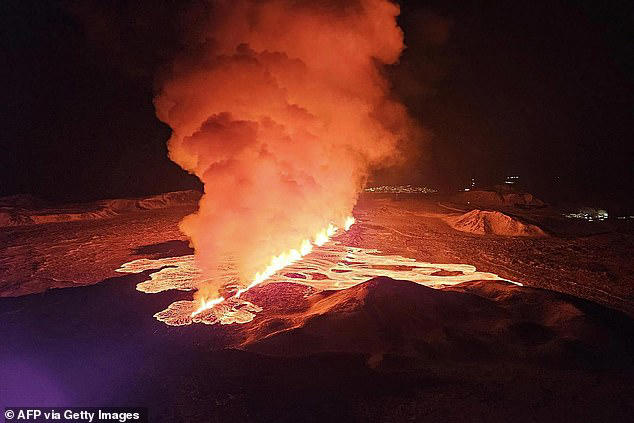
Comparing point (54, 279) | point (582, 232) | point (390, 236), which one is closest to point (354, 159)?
point (390, 236)

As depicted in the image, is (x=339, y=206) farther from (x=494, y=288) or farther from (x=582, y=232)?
(x=494, y=288)

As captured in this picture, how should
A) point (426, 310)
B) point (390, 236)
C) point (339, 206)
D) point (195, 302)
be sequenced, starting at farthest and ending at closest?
point (339, 206) < point (390, 236) < point (195, 302) < point (426, 310)

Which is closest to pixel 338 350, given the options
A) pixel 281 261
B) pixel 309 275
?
pixel 309 275

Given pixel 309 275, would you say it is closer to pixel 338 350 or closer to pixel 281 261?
pixel 281 261

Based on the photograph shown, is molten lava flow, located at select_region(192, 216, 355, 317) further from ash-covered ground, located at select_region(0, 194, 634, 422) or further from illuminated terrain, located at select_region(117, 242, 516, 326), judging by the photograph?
ash-covered ground, located at select_region(0, 194, 634, 422)

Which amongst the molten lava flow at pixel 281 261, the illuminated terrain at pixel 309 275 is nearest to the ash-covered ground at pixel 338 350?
the illuminated terrain at pixel 309 275

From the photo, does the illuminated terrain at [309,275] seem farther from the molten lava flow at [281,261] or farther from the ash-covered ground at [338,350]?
the ash-covered ground at [338,350]
